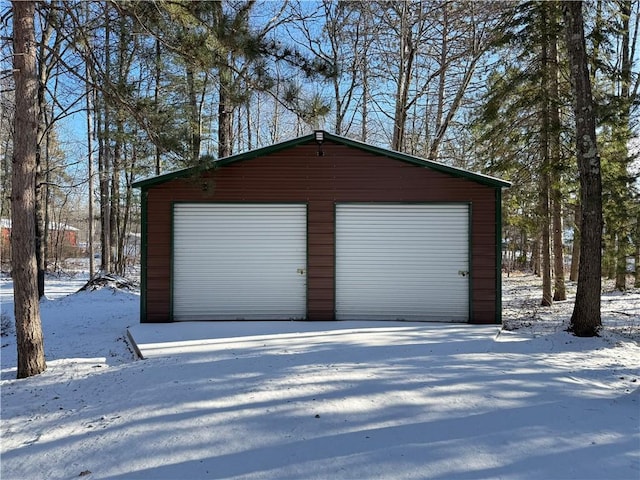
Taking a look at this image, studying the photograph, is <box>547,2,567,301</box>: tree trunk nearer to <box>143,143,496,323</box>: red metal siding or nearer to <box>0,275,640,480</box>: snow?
<box>143,143,496,323</box>: red metal siding

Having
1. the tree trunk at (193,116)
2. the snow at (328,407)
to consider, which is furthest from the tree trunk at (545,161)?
the tree trunk at (193,116)

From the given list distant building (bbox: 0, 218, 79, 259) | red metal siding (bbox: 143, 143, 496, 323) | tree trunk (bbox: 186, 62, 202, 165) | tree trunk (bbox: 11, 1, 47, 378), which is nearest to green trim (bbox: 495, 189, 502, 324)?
red metal siding (bbox: 143, 143, 496, 323)

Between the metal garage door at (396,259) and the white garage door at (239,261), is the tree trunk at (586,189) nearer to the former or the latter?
the metal garage door at (396,259)

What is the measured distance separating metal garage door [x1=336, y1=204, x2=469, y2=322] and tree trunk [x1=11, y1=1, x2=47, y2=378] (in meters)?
4.59

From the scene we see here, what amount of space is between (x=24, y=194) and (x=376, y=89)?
13971 millimetres

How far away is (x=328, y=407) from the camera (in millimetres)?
3605

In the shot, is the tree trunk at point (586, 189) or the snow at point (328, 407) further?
the tree trunk at point (586, 189)

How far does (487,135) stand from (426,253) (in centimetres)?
443

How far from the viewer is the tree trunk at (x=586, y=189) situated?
6246mm

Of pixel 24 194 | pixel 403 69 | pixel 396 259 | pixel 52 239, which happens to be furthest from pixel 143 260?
pixel 52 239

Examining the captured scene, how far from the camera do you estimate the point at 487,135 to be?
1019 cm

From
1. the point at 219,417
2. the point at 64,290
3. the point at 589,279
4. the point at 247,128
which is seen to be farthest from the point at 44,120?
the point at 589,279

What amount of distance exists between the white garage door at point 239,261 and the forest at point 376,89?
123cm

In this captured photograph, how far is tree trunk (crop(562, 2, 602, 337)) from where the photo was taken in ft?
20.5
